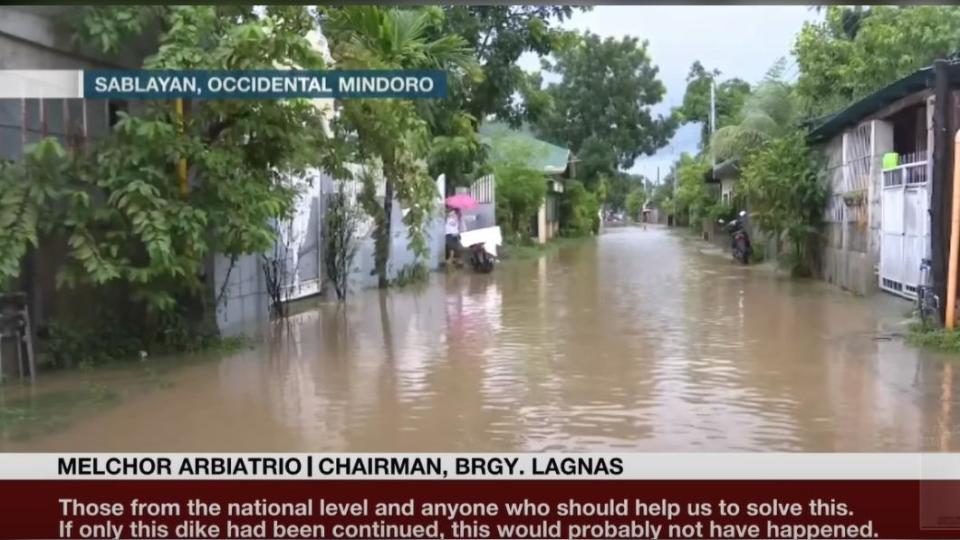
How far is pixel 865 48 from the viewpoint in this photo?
391 inches

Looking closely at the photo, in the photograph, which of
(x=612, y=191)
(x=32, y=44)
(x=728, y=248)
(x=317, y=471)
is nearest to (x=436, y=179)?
(x=612, y=191)

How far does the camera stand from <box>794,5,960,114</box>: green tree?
23.9 ft

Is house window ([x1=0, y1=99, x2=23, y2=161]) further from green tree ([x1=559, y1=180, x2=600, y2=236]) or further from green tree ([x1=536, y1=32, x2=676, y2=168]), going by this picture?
green tree ([x1=559, y1=180, x2=600, y2=236])

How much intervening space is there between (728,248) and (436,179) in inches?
349

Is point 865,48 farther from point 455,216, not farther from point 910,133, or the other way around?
point 455,216

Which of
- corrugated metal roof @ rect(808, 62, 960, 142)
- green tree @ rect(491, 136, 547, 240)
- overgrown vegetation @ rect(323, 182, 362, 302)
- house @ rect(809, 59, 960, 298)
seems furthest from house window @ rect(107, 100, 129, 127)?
corrugated metal roof @ rect(808, 62, 960, 142)

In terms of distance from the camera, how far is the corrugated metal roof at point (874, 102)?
7.08 m

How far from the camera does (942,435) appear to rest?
4.99m

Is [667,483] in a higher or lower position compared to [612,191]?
lower

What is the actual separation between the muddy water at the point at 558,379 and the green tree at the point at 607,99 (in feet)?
4.49

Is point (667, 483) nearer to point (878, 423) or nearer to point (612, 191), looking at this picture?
point (878, 423)

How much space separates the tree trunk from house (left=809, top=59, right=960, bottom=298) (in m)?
3.93

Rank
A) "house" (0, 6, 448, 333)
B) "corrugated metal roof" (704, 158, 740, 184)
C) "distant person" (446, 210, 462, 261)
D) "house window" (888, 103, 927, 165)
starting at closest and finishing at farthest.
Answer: "house" (0, 6, 448, 333) < "distant person" (446, 210, 462, 261) < "house window" (888, 103, 927, 165) < "corrugated metal roof" (704, 158, 740, 184)

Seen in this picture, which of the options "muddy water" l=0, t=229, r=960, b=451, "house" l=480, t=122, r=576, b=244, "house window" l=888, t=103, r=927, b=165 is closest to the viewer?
"muddy water" l=0, t=229, r=960, b=451
